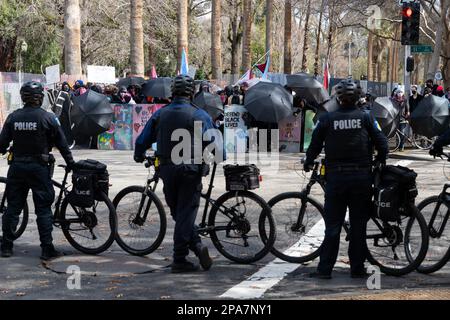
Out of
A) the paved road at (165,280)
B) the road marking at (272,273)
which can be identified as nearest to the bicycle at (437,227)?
the paved road at (165,280)

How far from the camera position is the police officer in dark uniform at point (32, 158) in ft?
25.9

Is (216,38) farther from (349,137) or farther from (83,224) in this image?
(349,137)

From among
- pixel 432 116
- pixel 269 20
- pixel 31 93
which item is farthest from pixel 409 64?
pixel 269 20

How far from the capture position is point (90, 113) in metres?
19.0

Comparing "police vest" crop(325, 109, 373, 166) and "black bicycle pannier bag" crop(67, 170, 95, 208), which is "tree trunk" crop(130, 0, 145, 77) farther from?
"police vest" crop(325, 109, 373, 166)

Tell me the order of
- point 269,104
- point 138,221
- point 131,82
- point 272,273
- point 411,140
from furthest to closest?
point 131,82 < point 411,140 < point 269,104 < point 138,221 < point 272,273

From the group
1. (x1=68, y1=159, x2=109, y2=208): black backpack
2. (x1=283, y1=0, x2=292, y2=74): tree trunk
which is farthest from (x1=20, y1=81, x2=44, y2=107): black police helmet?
(x1=283, y1=0, x2=292, y2=74): tree trunk

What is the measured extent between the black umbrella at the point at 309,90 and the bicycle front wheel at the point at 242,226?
12.1 m

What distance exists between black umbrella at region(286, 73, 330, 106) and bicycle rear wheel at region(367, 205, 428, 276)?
12152mm

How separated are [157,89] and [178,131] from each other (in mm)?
13828

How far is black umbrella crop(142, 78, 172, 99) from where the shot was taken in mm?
20922

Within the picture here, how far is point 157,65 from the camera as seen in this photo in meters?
55.1
